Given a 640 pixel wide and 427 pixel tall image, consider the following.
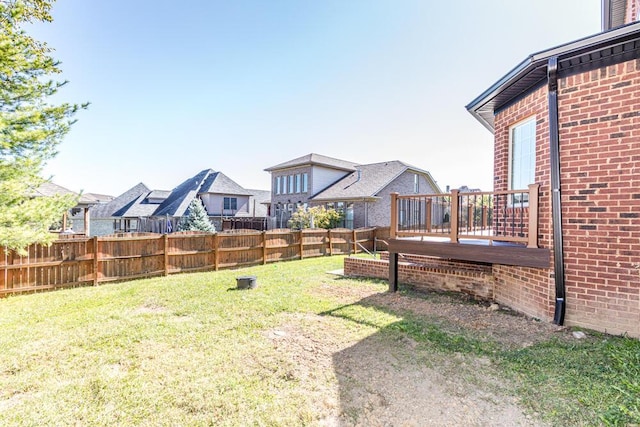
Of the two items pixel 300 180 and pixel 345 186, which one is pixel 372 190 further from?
pixel 300 180

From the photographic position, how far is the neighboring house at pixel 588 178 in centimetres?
429

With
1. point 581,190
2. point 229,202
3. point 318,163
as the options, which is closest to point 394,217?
point 581,190

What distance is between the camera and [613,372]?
11.0 ft

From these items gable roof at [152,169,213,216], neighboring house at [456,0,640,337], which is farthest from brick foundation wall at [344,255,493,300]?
gable roof at [152,169,213,216]

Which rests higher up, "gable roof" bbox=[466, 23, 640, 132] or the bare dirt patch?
"gable roof" bbox=[466, 23, 640, 132]

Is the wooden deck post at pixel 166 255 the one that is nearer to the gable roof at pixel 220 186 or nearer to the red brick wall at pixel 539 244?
the red brick wall at pixel 539 244

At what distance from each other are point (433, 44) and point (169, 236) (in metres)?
11.6

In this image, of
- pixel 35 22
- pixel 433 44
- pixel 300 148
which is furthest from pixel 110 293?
pixel 300 148

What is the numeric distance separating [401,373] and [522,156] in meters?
5.07

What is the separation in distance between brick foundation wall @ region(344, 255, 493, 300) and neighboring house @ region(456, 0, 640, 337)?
3.74 feet

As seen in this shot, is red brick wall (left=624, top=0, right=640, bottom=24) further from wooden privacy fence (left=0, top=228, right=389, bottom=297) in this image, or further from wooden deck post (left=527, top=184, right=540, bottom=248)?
wooden privacy fence (left=0, top=228, right=389, bottom=297)

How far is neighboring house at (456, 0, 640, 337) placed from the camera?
429 centimetres

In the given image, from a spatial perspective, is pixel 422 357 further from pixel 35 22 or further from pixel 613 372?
pixel 35 22

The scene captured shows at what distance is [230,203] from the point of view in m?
29.5
